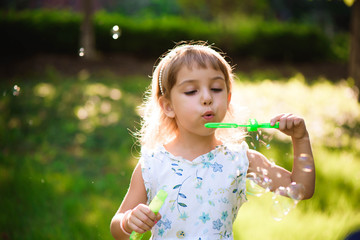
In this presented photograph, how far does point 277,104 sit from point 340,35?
1024 cm

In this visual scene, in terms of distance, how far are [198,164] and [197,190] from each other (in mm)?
112

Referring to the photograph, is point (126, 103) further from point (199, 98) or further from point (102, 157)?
point (199, 98)

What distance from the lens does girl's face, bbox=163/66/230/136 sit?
1.83 metres

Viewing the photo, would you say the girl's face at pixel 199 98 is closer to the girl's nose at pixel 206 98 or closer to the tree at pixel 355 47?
the girl's nose at pixel 206 98

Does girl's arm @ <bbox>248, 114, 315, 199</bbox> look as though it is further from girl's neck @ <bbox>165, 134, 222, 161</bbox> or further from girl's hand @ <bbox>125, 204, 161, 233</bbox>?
girl's hand @ <bbox>125, 204, 161, 233</bbox>

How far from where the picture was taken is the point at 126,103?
22.9ft

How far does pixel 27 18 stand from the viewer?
11.2 meters

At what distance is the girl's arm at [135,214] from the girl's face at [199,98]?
1.02 ft

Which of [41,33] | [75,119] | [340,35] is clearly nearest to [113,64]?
[41,33]

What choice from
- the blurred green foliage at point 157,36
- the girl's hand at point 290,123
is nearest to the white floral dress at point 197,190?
the girl's hand at point 290,123

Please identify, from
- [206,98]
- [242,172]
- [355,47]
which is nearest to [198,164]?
[242,172]

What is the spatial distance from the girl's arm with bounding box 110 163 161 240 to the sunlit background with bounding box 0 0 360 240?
504 mm

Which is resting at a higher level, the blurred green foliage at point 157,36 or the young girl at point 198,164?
the blurred green foliage at point 157,36

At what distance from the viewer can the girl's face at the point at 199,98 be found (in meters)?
1.83
